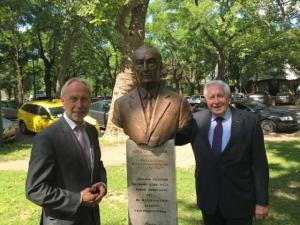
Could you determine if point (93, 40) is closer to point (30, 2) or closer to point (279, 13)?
point (30, 2)

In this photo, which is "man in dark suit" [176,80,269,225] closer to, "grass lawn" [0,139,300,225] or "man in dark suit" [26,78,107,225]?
"man in dark suit" [26,78,107,225]

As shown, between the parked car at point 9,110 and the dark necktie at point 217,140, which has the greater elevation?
the dark necktie at point 217,140

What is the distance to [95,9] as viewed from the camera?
14242mm

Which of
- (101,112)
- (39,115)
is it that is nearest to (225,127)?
(39,115)

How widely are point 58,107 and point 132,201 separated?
1394 centimetres

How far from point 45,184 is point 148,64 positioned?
1763mm

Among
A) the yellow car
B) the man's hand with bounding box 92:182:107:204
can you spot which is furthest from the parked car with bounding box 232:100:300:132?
the man's hand with bounding box 92:182:107:204

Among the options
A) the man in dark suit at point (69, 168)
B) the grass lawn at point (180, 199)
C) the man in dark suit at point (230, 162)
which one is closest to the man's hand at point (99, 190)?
the man in dark suit at point (69, 168)

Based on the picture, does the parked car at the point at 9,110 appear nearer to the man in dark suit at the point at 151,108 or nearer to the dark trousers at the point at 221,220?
the man in dark suit at the point at 151,108

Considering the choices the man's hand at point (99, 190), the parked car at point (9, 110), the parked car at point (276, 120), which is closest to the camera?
the man's hand at point (99, 190)

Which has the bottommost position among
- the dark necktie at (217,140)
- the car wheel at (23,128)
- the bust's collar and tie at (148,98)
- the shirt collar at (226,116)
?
the car wheel at (23,128)

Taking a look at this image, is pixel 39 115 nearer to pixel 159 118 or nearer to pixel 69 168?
pixel 159 118

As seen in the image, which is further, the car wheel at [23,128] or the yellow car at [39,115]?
the car wheel at [23,128]

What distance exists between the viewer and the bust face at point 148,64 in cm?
439
